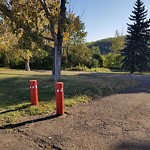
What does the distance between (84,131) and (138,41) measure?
3053 cm

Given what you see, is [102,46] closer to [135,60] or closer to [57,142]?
[135,60]

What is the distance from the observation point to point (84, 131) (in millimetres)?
5992

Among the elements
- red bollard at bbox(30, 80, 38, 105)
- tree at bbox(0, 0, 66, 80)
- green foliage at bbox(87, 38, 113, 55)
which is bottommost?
red bollard at bbox(30, 80, 38, 105)

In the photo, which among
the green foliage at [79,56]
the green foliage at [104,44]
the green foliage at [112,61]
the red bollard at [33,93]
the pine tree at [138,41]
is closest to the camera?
the red bollard at [33,93]

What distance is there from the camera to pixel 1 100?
9039mm

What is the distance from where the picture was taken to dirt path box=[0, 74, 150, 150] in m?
5.20

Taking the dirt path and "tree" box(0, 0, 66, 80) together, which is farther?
"tree" box(0, 0, 66, 80)

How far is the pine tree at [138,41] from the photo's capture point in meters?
34.8

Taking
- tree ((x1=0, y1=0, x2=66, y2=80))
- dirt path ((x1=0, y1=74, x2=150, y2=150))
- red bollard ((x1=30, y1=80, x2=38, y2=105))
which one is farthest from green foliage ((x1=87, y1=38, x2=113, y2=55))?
dirt path ((x1=0, y1=74, x2=150, y2=150))

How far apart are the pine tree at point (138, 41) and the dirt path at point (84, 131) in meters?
27.5

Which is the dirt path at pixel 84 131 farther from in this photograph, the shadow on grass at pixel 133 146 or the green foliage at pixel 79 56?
the green foliage at pixel 79 56

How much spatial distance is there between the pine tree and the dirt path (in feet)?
90.1

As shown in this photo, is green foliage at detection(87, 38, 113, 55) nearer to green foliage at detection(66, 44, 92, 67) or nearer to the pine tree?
green foliage at detection(66, 44, 92, 67)

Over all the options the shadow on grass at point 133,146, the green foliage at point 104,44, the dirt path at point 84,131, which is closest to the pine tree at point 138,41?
the dirt path at point 84,131
